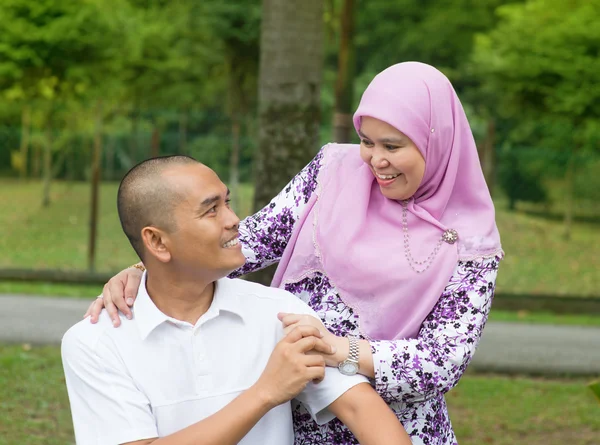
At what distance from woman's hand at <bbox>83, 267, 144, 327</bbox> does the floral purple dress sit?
0.42 m

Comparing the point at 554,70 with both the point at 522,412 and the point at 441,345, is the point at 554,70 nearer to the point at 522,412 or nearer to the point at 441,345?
the point at 522,412

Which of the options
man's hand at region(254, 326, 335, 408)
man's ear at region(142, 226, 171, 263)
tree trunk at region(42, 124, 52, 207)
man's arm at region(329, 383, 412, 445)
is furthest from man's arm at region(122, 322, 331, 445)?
tree trunk at region(42, 124, 52, 207)

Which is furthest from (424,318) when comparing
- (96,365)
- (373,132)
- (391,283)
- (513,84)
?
(513,84)

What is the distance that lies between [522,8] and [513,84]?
2439 millimetres

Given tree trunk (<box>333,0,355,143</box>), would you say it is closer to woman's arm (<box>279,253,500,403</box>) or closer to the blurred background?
the blurred background

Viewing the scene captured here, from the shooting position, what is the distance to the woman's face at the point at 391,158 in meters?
2.63

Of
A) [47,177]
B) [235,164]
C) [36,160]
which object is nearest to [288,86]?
[235,164]

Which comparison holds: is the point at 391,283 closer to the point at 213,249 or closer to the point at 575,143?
A: the point at 213,249

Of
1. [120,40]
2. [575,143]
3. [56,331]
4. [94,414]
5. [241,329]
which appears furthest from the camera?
[120,40]

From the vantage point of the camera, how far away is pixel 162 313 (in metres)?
2.53

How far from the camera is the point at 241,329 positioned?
103 inches

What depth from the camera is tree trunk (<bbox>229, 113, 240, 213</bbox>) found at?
1320 cm

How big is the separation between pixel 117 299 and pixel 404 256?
32.9 inches

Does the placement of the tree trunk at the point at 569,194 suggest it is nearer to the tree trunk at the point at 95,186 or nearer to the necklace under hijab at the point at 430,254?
the tree trunk at the point at 95,186
